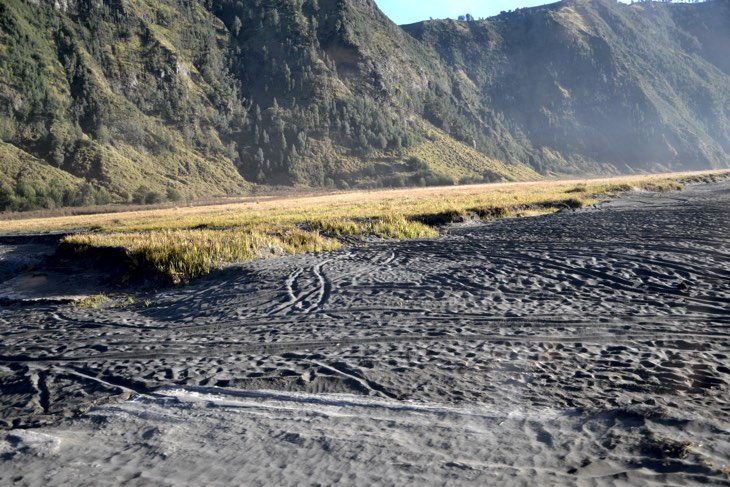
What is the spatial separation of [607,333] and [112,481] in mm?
6060

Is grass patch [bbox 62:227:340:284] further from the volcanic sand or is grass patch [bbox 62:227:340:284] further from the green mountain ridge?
the green mountain ridge

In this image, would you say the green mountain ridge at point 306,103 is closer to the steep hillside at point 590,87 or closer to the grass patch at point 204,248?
the steep hillside at point 590,87

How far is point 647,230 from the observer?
17094mm

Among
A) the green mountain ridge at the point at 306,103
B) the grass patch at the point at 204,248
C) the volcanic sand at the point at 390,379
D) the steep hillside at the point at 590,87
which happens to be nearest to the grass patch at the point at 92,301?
the volcanic sand at the point at 390,379

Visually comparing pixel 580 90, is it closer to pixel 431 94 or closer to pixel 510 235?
pixel 431 94

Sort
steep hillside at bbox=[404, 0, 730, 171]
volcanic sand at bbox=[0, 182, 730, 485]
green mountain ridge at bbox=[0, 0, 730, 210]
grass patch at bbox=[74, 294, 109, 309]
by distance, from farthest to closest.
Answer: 1. steep hillside at bbox=[404, 0, 730, 171]
2. green mountain ridge at bbox=[0, 0, 730, 210]
3. grass patch at bbox=[74, 294, 109, 309]
4. volcanic sand at bbox=[0, 182, 730, 485]

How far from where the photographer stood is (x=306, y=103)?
98.4m

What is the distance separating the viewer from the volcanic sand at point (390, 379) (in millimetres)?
4172

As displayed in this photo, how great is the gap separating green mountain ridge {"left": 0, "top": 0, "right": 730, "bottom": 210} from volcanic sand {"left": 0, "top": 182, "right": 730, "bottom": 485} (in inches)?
2285

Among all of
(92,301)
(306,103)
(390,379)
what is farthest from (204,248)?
(306,103)

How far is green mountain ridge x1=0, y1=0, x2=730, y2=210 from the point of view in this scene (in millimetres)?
71312

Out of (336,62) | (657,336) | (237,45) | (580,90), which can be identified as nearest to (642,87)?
(580,90)

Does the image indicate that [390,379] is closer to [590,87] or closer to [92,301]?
[92,301]

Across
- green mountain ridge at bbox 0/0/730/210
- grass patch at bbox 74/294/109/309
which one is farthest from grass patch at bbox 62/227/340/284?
green mountain ridge at bbox 0/0/730/210
